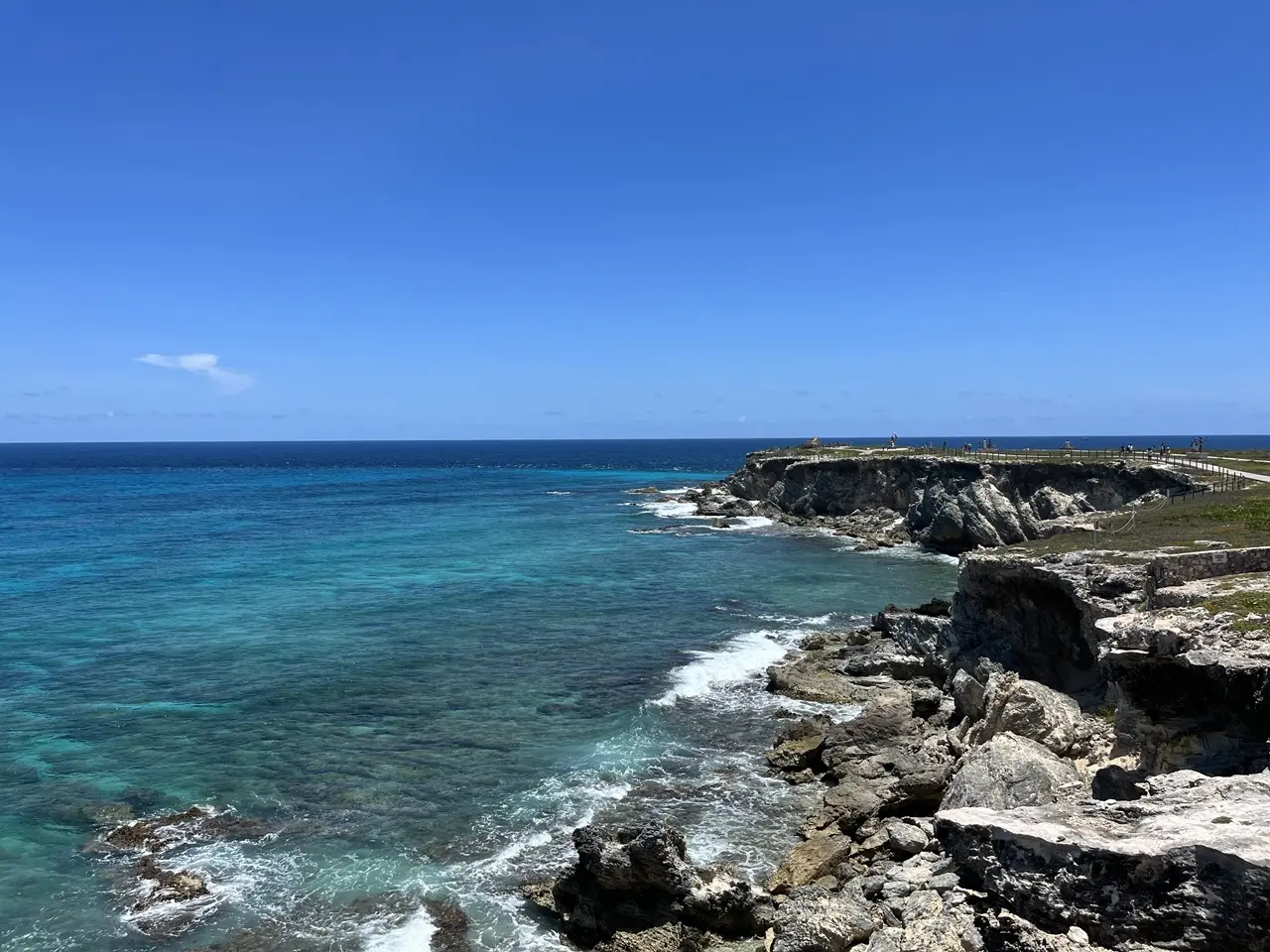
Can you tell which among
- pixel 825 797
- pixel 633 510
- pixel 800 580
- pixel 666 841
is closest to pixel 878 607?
pixel 800 580

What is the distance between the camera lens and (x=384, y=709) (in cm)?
2925

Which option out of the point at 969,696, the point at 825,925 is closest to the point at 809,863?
the point at 825,925

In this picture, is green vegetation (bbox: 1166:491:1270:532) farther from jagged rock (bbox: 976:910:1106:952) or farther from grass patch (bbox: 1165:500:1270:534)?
jagged rock (bbox: 976:910:1106:952)

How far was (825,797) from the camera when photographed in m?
21.0

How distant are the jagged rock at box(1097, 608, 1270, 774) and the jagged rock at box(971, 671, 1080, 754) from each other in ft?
10.8

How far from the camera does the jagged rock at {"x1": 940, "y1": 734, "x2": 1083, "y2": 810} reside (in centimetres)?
1520

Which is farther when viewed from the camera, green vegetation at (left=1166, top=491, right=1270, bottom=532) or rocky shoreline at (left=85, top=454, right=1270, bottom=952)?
green vegetation at (left=1166, top=491, right=1270, bottom=532)

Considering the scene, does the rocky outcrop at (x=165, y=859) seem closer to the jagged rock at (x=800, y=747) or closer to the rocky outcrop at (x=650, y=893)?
the rocky outcrop at (x=650, y=893)

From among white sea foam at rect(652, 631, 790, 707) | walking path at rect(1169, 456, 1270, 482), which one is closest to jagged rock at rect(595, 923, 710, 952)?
white sea foam at rect(652, 631, 790, 707)

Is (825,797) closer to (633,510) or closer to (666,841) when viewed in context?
(666,841)

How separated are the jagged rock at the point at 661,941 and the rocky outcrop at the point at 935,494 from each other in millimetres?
45372

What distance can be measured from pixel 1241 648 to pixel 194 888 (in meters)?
21.2

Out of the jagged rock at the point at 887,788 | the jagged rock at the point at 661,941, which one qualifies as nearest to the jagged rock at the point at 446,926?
the jagged rock at the point at 661,941

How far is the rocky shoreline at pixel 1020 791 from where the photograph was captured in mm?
9664
